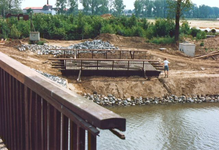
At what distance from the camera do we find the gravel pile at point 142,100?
1739 cm

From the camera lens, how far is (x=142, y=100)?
1794cm

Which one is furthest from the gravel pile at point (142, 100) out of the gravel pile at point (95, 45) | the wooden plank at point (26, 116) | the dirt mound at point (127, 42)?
the wooden plank at point (26, 116)

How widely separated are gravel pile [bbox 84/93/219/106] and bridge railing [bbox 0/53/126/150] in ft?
42.5

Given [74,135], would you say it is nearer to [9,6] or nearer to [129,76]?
[129,76]

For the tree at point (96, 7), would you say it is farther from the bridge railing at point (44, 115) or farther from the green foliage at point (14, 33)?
the bridge railing at point (44, 115)

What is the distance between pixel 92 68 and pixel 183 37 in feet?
46.4

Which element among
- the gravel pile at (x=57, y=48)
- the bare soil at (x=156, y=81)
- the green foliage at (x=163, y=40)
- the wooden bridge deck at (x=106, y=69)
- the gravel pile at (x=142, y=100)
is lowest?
the gravel pile at (x=142, y=100)

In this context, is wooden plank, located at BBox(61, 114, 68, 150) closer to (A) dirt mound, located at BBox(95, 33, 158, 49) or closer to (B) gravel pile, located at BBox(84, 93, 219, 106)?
(B) gravel pile, located at BBox(84, 93, 219, 106)

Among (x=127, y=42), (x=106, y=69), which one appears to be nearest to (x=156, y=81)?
(x=106, y=69)

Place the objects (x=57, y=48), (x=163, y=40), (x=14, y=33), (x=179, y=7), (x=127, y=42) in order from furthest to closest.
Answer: (x=14, y=33) → (x=127, y=42) → (x=163, y=40) → (x=179, y=7) → (x=57, y=48)

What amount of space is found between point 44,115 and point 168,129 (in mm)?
11712

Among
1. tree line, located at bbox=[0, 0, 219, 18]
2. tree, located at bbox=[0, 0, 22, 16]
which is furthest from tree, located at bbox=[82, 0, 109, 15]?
tree, located at bbox=[0, 0, 22, 16]

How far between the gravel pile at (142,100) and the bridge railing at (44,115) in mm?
12960

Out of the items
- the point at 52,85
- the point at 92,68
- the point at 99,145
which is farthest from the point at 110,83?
the point at 52,85
